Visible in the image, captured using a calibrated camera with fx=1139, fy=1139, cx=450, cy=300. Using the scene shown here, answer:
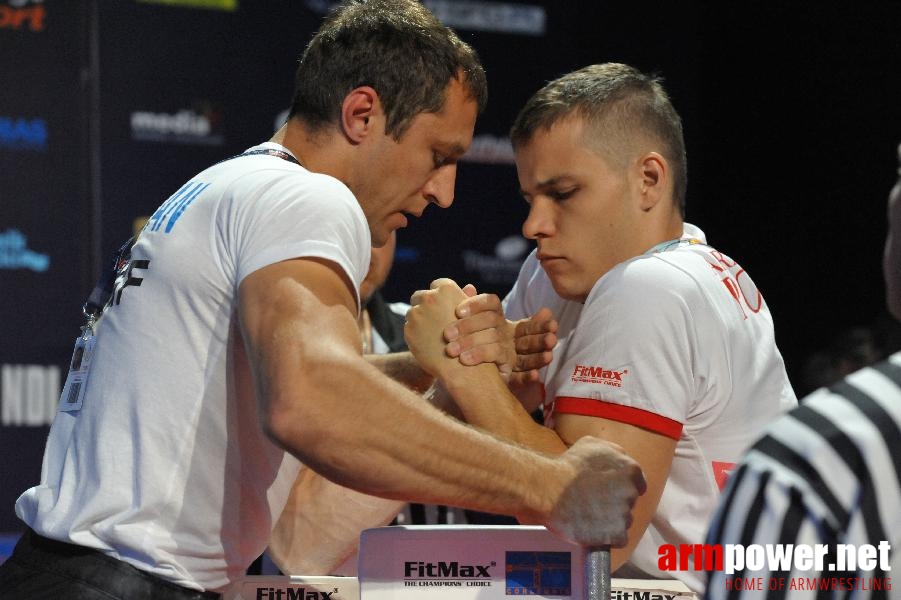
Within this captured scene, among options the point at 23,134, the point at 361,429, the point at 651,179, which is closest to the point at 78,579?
the point at 361,429

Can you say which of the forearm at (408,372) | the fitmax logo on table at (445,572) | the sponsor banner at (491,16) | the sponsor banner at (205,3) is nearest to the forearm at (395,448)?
the fitmax logo on table at (445,572)

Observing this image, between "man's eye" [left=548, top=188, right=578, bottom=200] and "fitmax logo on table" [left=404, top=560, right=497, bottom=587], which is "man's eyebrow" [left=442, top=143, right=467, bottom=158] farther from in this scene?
"fitmax logo on table" [left=404, top=560, right=497, bottom=587]

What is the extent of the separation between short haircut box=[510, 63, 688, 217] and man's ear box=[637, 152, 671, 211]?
1.4 inches

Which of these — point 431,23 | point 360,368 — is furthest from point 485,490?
point 431,23

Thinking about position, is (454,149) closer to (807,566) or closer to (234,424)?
(234,424)

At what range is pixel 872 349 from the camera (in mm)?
4711

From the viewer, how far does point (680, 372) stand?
5.87 feet

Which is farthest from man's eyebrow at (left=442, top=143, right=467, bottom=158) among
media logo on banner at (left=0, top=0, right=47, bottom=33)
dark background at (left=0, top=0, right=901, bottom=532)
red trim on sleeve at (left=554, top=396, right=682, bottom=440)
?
media logo on banner at (left=0, top=0, right=47, bottom=33)

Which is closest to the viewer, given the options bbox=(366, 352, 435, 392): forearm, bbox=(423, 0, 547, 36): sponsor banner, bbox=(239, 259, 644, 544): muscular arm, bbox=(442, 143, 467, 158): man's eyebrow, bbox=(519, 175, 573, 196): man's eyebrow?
bbox=(239, 259, 644, 544): muscular arm

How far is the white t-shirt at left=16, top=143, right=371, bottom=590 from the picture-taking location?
1.46 metres

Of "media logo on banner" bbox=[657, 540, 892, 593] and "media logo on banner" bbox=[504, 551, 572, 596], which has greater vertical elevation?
"media logo on banner" bbox=[657, 540, 892, 593]

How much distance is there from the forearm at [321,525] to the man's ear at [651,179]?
0.73 meters

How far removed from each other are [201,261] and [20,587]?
493 millimetres

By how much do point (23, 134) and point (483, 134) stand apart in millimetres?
1674
